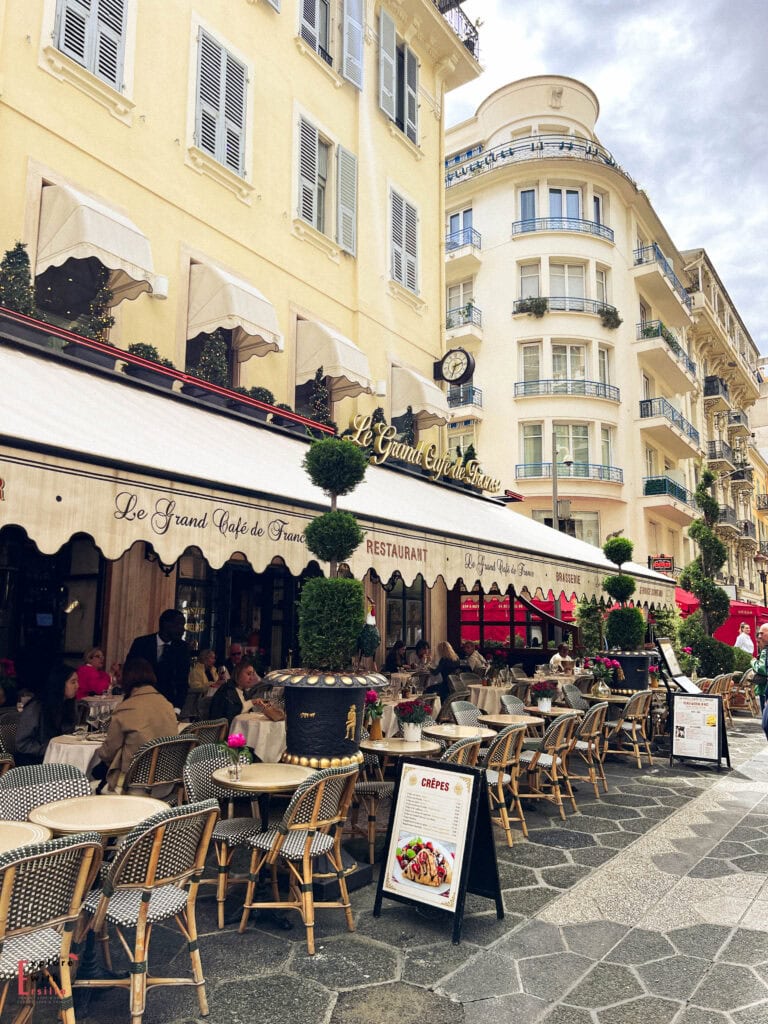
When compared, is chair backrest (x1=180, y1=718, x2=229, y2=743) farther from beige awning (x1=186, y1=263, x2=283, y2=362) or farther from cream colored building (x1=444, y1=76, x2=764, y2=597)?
cream colored building (x1=444, y1=76, x2=764, y2=597)

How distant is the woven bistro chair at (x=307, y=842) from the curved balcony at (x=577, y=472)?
814 inches

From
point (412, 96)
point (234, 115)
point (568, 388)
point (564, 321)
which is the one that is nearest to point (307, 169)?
point (234, 115)

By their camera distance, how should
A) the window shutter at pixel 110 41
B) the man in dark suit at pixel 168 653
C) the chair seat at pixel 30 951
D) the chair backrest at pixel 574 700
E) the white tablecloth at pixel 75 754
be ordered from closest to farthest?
the chair seat at pixel 30 951 → the white tablecloth at pixel 75 754 → the window shutter at pixel 110 41 → the man in dark suit at pixel 168 653 → the chair backrest at pixel 574 700

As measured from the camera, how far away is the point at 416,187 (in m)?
14.4

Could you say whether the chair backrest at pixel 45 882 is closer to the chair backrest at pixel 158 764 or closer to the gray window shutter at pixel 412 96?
the chair backrest at pixel 158 764

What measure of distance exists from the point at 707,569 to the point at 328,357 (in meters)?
10.1

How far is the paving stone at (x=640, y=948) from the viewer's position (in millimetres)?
4043

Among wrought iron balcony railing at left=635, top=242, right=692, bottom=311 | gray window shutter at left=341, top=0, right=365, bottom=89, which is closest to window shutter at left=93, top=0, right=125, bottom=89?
gray window shutter at left=341, top=0, right=365, bottom=89

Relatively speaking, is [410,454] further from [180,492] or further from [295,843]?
[295,843]

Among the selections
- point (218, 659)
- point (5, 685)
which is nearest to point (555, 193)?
point (218, 659)

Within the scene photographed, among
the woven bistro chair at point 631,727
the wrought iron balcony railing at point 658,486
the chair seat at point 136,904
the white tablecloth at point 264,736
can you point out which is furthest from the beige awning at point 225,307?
the wrought iron balcony railing at point 658,486

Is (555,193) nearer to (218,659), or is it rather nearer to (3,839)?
(218,659)

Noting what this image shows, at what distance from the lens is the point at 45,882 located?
3.04 meters

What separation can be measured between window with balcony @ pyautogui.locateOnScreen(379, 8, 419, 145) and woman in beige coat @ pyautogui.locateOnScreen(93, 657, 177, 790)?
1173 cm
